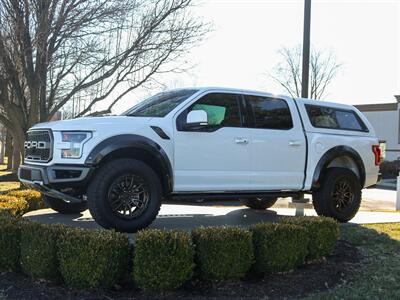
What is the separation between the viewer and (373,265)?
6000 mm

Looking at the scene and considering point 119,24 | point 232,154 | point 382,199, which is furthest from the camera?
point 382,199

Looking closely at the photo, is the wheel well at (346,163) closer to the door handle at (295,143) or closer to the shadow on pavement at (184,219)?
the door handle at (295,143)

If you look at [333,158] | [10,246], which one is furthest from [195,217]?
[10,246]

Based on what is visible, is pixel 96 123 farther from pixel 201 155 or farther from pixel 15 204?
pixel 15 204

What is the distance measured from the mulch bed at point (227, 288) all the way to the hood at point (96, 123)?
5.59ft

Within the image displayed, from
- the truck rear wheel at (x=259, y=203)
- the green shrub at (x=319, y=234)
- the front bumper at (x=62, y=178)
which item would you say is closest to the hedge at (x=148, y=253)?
the green shrub at (x=319, y=234)

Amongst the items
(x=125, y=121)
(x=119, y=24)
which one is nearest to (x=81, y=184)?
(x=125, y=121)

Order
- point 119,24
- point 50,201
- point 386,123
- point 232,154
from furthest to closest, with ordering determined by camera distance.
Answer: point 386,123 < point 119,24 < point 50,201 < point 232,154

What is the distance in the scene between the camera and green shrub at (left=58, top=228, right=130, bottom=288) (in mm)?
4926

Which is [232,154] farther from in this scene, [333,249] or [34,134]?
[34,134]

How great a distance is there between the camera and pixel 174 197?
659 centimetres

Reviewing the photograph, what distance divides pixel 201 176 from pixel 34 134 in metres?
2.16

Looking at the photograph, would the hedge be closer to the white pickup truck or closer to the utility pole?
the white pickup truck

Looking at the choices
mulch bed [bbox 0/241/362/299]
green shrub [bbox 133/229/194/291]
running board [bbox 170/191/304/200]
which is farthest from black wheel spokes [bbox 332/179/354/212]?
green shrub [bbox 133/229/194/291]
